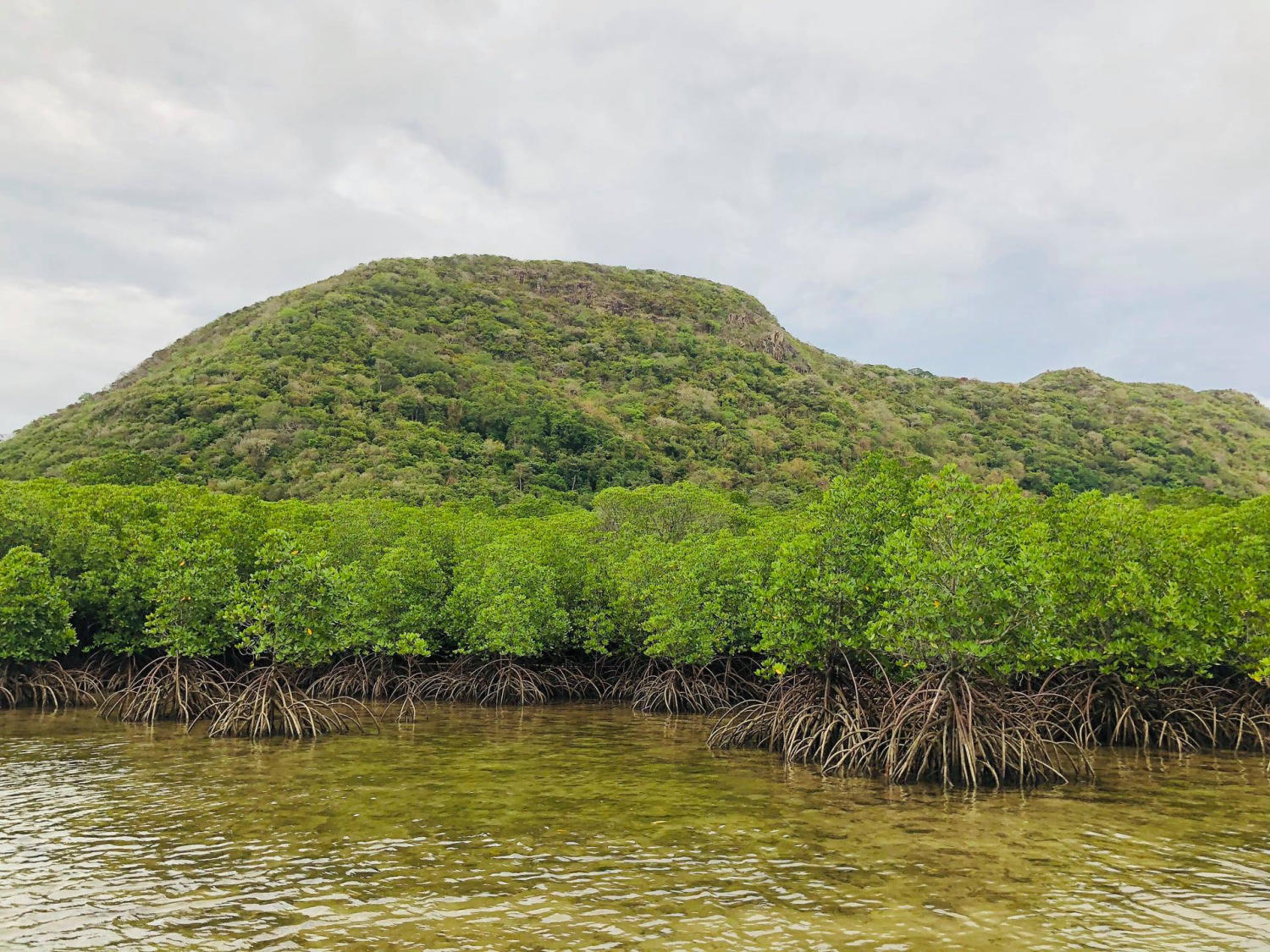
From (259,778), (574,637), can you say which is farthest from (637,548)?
(259,778)

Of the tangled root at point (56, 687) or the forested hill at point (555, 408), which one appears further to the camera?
the forested hill at point (555, 408)

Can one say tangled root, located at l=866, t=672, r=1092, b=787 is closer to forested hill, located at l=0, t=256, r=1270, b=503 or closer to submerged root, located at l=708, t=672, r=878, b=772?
submerged root, located at l=708, t=672, r=878, b=772

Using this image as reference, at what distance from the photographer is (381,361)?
82.8 metres

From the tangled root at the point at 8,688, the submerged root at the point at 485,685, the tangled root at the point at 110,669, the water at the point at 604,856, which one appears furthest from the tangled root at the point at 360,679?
the water at the point at 604,856

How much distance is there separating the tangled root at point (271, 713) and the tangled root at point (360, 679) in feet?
22.0

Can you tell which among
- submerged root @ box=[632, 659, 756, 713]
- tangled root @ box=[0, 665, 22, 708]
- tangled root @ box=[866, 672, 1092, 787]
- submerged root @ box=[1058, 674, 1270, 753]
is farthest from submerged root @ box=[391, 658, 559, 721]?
submerged root @ box=[1058, 674, 1270, 753]

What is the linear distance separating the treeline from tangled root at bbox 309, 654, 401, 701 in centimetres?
11

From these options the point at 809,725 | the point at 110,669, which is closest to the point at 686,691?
the point at 809,725

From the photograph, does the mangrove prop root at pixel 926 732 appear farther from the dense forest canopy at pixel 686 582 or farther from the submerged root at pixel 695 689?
the submerged root at pixel 695 689

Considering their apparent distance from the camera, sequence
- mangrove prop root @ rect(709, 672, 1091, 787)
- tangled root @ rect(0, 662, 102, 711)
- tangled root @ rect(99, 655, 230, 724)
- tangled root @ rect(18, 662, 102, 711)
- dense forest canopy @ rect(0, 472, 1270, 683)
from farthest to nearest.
Answer: 1. tangled root @ rect(18, 662, 102, 711)
2. tangled root @ rect(0, 662, 102, 711)
3. tangled root @ rect(99, 655, 230, 724)
4. dense forest canopy @ rect(0, 472, 1270, 683)
5. mangrove prop root @ rect(709, 672, 1091, 787)

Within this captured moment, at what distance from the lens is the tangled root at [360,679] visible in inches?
1168

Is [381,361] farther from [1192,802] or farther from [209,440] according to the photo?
[1192,802]

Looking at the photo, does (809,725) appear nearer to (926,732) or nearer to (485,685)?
(926,732)

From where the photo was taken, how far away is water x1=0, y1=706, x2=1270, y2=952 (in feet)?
29.3
